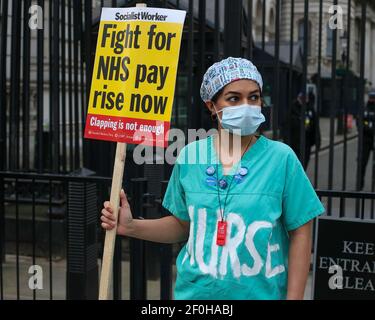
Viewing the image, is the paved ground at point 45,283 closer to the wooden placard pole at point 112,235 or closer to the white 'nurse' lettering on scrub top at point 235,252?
the wooden placard pole at point 112,235

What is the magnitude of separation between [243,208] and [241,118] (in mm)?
357

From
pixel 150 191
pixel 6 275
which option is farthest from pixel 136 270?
pixel 6 275

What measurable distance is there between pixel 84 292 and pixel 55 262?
7.13 ft

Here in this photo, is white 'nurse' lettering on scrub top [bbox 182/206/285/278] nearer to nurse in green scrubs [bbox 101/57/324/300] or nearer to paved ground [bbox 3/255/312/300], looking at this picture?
nurse in green scrubs [bbox 101/57/324/300]

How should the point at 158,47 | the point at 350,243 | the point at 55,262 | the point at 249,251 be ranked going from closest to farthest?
the point at 249,251 → the point at 158,47 → the point at 350,243 → the point at 55,262

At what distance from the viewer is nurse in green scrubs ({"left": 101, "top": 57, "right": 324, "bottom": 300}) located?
2.22 metres

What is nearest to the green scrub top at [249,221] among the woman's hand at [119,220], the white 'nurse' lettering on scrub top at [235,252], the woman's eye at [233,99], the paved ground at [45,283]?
the white 'nurse' lettering on scrub top at [235,252]

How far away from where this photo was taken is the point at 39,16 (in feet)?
17.6

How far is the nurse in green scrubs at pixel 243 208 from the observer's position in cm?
222

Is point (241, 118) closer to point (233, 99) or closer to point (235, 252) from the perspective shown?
point (233, 99)

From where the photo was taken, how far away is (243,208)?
2.22 m

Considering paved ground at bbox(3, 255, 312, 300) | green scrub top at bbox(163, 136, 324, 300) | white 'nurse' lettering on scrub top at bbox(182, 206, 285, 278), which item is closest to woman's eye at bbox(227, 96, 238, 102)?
green scrub top at bbox(163, 136, 324, 300)
